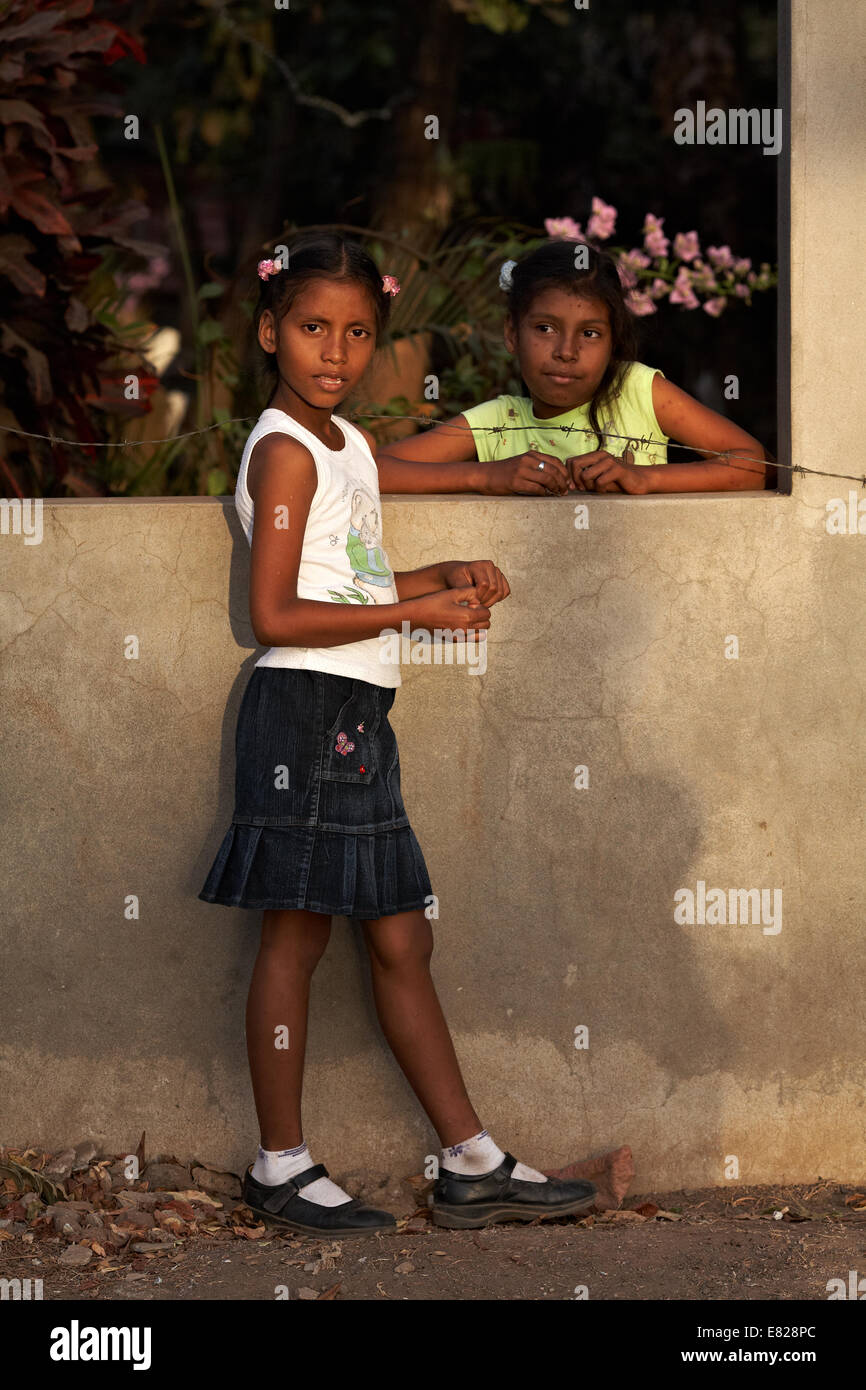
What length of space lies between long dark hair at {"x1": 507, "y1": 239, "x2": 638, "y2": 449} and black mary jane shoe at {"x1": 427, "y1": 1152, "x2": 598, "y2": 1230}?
1.57m

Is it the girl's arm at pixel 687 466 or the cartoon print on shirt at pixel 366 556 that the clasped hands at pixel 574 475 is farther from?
the cartoon print on shirt at pixel 366 556

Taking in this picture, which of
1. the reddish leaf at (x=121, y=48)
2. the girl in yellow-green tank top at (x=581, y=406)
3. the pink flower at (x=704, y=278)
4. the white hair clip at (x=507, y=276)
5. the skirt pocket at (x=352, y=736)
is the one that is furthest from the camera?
the pink flower at (x=704, y=278)

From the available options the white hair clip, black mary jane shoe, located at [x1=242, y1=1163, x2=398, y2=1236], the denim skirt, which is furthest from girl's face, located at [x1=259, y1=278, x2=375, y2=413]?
black mary jane shoe, located at [x1=242, y1=1163, x2=398, y2=1236]

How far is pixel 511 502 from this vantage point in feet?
9.91

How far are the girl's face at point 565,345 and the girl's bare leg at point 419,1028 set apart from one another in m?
1.20

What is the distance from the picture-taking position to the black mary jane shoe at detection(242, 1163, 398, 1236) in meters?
2.87

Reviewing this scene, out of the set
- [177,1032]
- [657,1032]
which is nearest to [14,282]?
[177,1032]

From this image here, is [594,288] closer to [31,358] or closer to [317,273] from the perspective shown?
[317,273]

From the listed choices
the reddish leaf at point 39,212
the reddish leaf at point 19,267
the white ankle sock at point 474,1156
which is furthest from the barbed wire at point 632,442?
the white ankle sock at point 474,1156

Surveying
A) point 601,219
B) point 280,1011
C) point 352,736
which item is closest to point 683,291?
point 601,219

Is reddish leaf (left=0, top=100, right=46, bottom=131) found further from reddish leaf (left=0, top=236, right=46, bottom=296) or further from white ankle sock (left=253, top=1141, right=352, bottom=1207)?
white ankle sock (left=253, top=1141, right=352, bottom=1207)

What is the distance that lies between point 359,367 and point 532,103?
7026 millimetres

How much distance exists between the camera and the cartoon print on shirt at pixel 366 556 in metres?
2.80

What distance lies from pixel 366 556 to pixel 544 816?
0.67 metres
